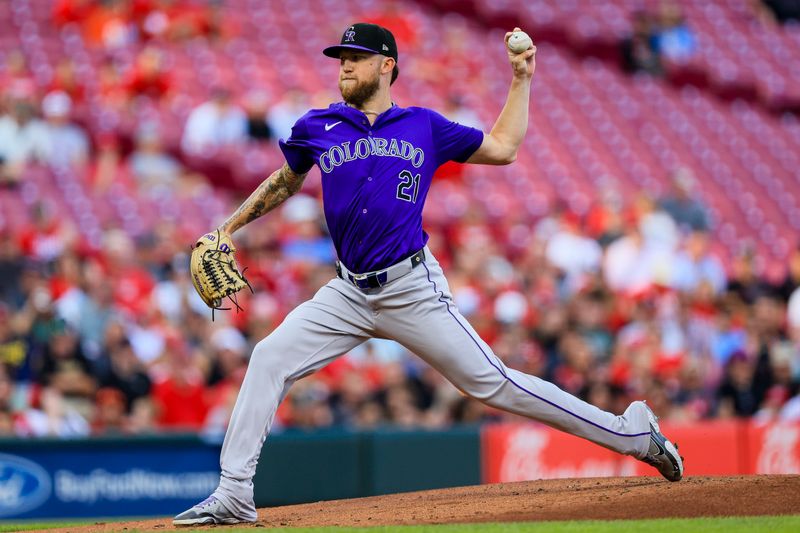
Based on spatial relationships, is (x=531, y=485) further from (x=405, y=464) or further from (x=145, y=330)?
(x=145, y=330)

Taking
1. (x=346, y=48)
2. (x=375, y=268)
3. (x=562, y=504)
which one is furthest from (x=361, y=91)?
(x=562, y=504)

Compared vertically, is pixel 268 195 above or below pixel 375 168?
below

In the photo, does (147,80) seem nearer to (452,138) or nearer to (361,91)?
(361,91)

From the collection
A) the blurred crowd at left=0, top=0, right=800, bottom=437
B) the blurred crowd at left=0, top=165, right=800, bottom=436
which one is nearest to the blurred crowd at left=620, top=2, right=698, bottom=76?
the blurred crowd at left=0, top=0, right=800, bottom=437

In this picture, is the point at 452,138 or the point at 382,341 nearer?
the point at 452,138

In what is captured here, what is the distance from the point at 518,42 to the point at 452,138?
0.46m

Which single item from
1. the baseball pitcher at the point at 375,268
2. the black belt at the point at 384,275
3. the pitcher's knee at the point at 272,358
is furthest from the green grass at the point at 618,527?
the black belt at the point at 384,275

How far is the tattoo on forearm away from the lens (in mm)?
5215

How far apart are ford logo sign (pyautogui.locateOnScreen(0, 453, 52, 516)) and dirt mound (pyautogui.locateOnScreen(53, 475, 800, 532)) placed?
3.18 meters

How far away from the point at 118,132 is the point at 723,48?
9591 mm

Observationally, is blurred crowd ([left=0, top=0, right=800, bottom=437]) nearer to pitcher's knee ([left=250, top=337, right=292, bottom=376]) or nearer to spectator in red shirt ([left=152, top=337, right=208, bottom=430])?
spectator in red shirt ([left=152, top=337, right=208, bottom=430])

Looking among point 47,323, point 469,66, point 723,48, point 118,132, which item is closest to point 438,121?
point 47,323

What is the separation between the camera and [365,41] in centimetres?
501

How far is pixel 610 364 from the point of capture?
10297 millimetres
